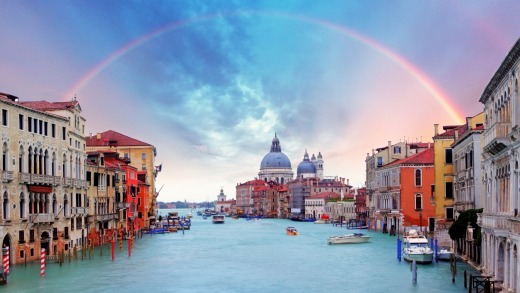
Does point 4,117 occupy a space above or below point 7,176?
above

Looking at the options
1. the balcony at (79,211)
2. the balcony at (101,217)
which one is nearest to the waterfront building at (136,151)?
the balcony at (101,217)

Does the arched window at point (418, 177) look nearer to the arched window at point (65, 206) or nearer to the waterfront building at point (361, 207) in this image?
the arched window at point (65, 206)

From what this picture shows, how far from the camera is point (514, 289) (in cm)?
1697

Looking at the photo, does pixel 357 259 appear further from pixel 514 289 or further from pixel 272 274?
pixel 514 289

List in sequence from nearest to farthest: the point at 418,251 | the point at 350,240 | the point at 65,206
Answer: the point at 418,251
the point at 65,206
the point at 350,240

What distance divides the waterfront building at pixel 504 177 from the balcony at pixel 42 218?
816 inches

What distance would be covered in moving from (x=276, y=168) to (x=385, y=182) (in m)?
120

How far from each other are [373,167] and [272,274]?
1465 inches

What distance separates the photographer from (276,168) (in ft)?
582

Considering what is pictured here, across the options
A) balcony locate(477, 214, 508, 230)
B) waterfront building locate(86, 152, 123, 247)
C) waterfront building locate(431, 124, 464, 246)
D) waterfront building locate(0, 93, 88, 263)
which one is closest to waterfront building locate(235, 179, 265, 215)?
waterfront building locate(86, 152, 123, 247)

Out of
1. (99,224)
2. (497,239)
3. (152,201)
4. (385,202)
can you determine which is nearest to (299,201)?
(152,201)

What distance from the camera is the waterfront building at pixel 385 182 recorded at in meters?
55.7

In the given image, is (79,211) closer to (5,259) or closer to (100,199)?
(100,199)

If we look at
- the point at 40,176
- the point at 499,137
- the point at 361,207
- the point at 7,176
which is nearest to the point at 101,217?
the point at 40,176
